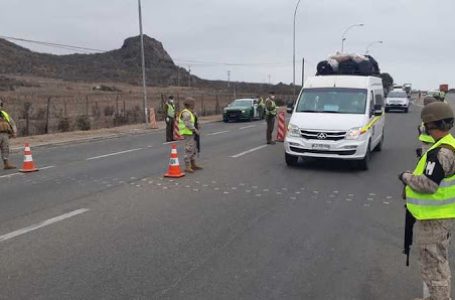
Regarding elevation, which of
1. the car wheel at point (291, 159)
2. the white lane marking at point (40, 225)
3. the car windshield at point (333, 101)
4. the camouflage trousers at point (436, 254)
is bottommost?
the white lane marking at point (40, 225)

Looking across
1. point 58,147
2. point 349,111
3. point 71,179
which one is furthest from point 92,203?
point 58,147

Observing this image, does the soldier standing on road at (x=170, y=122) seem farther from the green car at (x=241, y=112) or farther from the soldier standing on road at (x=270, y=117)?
the green car at (x=241, y=112)

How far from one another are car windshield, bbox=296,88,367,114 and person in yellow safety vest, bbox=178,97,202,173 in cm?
283

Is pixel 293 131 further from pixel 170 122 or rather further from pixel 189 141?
pixel 170 122

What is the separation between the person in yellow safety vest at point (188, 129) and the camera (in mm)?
10688

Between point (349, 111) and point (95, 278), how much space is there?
8425 mm

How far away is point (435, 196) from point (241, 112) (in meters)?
28.7

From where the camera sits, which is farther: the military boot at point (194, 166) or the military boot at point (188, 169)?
the military boot at point (194, 166)


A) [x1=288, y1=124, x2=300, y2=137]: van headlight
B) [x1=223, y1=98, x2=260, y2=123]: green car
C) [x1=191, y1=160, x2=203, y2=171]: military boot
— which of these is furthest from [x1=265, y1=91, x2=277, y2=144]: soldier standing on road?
[x1=223, y1=98, x2=260, y2=123]: green car

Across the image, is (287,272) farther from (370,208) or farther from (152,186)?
(152,186)

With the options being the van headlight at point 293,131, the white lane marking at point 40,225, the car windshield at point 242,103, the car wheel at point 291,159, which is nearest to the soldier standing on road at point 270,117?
the car wheel at point 291,159

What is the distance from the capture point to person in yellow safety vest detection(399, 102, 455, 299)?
3.62 meters

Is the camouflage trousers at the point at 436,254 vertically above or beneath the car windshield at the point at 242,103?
beneath

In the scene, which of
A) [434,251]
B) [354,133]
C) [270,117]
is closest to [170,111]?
[270,117]
